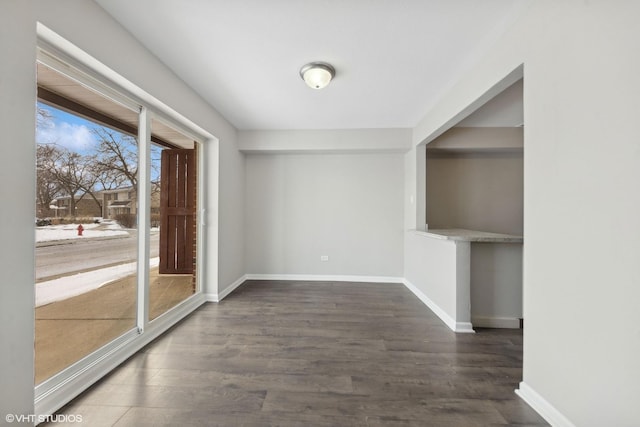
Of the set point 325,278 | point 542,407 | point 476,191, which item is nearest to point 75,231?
point 542,407

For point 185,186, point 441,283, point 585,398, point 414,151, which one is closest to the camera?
point 585,398

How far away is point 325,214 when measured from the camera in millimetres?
4484

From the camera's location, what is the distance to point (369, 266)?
4.44 m

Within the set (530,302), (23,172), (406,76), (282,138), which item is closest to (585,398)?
(530,302)

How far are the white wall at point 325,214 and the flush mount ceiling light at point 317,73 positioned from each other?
2085 millimetres

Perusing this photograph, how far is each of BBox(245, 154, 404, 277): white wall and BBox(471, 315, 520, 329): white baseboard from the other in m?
1.69

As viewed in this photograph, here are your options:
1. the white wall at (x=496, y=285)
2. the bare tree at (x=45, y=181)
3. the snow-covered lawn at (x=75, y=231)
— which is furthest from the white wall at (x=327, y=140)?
the bare tree at (x=45, y=181)

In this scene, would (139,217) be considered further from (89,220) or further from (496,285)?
(496,285)

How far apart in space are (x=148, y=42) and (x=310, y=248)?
3.44 meters

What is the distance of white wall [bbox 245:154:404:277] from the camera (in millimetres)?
4410

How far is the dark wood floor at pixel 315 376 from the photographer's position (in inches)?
59.1

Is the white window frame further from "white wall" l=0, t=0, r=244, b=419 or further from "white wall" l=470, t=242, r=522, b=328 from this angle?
"white wall" l=470, t=242, r=522, b=328

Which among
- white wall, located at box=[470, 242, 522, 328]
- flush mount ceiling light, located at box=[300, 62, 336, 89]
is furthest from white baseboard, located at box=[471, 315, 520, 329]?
flush mount ceiling light, located at box=[300, 62, 336, 89]

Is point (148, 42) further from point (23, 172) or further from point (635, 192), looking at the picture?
point (635, 192)
